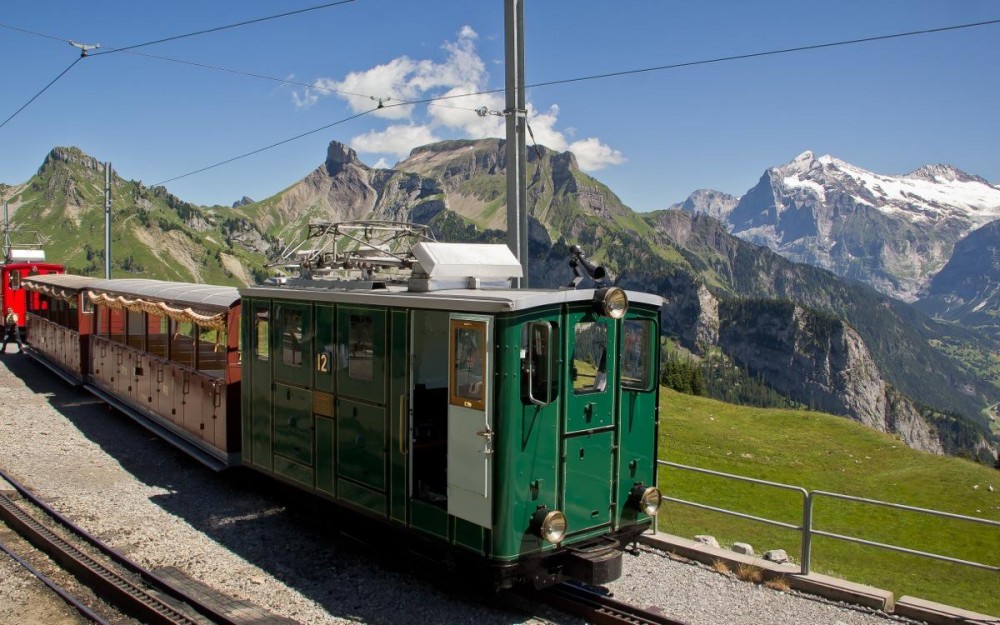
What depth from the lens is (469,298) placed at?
347 inches

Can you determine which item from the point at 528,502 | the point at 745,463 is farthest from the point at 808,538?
the point at 745,463

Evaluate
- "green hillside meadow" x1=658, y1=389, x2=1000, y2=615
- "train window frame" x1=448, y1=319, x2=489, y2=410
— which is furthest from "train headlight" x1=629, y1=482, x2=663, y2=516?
"green hillside meadow" x1=658, y1=389, x2=1000, y2=615

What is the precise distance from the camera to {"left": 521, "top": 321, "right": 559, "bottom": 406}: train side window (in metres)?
8.51

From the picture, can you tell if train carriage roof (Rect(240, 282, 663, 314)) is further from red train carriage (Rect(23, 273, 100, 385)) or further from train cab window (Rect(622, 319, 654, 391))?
red train carriage (Rect(23, 273, 100, 385))

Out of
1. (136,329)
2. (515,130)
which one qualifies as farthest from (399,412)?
(136,329)

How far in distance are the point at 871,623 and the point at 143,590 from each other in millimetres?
8747

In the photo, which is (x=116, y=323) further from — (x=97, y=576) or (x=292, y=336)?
(x=97, y=576)

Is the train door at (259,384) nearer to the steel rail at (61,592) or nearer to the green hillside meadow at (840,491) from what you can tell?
the steel rail at (61,592)

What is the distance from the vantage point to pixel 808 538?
33.8ft

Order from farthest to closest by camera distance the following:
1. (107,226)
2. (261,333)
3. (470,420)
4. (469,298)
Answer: (107,226)
(261,333)
(469,298)
(470,420)

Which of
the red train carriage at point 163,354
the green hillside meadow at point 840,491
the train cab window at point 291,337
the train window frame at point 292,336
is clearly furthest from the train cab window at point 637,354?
the red train carriage at point 163,354

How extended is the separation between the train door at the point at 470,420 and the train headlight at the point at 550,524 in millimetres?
553

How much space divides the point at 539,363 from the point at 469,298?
107cm

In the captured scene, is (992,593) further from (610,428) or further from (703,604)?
(610,428)
